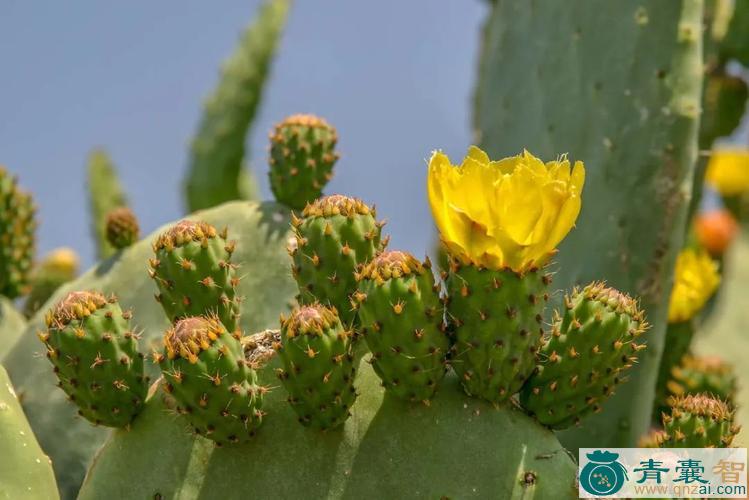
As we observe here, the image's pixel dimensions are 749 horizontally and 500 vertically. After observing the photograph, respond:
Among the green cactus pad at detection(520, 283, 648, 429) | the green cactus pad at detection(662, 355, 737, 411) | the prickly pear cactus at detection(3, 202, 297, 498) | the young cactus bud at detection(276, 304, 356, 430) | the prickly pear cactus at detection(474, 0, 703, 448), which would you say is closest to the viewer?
the young cactus bud at detection(276, 304, 356, 430)

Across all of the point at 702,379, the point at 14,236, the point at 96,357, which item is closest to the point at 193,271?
the point at 96,357

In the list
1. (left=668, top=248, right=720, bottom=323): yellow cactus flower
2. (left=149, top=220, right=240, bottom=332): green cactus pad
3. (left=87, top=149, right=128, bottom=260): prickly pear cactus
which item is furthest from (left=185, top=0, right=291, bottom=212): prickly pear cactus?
(left=149, top=220, right=240, bottom=332): green cactus pad

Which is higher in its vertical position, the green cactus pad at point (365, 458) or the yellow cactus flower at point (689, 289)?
the green cactus pad at point (365, 458)

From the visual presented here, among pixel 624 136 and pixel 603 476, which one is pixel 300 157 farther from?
pixel 603 476

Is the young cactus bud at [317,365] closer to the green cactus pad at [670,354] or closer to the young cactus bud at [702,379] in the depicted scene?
the young cactus bud at [702,379]

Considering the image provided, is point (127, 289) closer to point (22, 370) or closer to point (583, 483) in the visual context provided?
point (22, 370)

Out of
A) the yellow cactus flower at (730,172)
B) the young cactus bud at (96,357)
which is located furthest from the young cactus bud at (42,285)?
the yellow cactus flower at (730,172)
